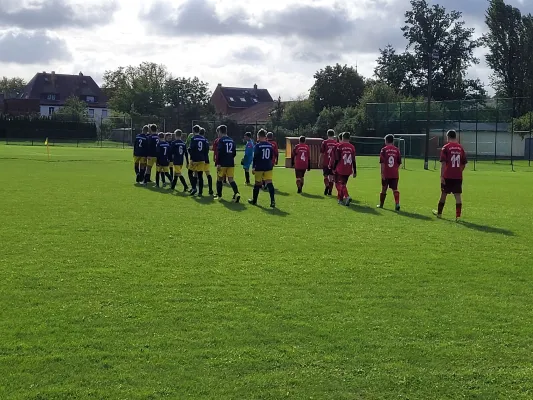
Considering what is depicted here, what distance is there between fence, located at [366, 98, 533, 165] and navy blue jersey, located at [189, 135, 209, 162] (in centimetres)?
3747

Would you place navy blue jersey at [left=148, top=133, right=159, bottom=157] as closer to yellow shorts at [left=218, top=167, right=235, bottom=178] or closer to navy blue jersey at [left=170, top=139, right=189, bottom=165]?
navy blue jersey at [left=170, top=139, right=189, bottom=165]

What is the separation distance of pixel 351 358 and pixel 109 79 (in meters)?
118

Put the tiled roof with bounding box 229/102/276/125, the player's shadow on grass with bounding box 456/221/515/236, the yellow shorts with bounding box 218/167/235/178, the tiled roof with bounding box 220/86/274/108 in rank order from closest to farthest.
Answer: the player's shadow on grass with bounding box 456/221/515/236, the yellow shorts with bounding box 218/167/235/178, the tiled roof with bounding box 229/102/276/125, the tiled roof with bounding box 220/86/274/108

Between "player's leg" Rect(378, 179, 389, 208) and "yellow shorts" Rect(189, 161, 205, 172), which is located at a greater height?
"yellow shorts" Rect(189, 161, 205, 172)

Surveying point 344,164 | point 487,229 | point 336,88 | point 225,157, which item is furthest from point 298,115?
point 487,229

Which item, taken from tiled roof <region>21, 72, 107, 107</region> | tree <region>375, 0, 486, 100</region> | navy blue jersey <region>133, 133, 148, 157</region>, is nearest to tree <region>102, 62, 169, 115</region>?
tiled roof <region>21, 72, 107, 107</region>

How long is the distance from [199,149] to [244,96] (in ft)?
309

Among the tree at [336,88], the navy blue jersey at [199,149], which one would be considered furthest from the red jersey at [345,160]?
the tree at [336,88]

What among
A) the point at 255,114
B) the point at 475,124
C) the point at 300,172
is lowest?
the point at 300,172

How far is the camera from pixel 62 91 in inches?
4432

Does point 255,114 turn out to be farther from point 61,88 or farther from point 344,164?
point 344,164

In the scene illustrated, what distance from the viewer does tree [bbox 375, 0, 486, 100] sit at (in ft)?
262

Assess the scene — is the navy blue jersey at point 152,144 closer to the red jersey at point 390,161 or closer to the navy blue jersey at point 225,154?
the navy blue jersey at point 225,154

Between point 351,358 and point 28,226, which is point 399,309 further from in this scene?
point 28,226
